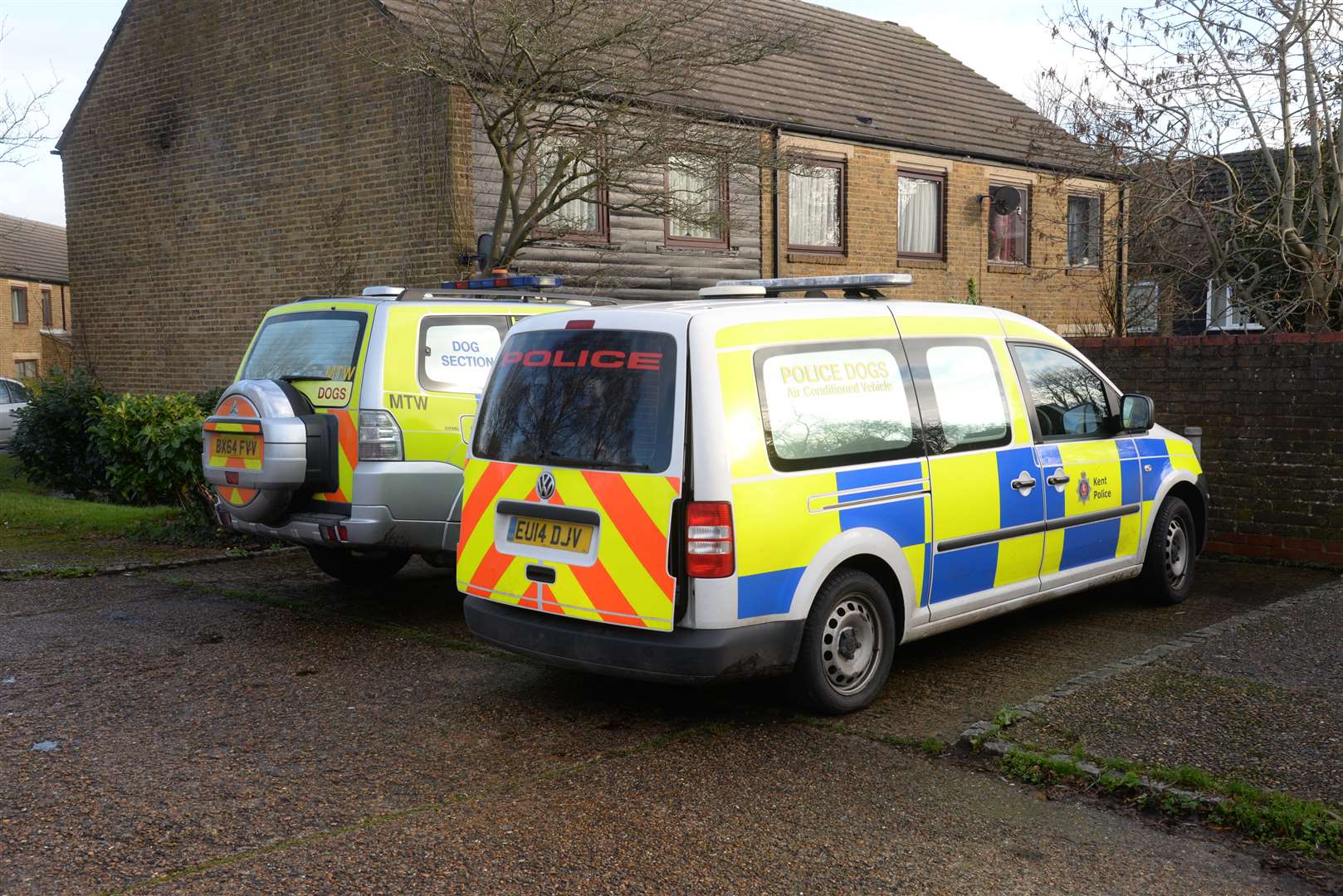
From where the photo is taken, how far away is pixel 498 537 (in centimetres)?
567

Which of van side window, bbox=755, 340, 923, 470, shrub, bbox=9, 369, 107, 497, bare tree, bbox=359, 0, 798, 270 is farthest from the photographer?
shrub, bbox=9, 369, 107, 497

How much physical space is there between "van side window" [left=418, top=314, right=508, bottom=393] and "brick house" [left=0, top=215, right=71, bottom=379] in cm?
3896

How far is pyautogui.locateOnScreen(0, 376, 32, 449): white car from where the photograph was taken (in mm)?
21203

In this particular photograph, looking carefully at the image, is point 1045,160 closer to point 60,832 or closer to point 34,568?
point 34,568

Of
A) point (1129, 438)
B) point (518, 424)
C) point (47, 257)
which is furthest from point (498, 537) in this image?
point (47, 257)

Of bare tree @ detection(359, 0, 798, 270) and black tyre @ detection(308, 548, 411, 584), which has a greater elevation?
bare tree @ detection(359, 0, 798, 270)

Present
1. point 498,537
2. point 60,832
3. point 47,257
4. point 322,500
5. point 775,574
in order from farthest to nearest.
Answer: point 47,257 → point 322,500 → point 498,537 → point 775,574 → point 60,832

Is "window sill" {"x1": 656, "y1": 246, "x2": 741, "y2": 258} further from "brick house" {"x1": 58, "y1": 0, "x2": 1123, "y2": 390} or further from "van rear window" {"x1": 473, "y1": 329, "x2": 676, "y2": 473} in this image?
"van rear window" {"x1": 473, "y1": 329, "x2": 676, "y2": 473}

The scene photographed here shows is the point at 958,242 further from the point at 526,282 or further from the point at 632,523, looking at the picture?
the point at 632,523

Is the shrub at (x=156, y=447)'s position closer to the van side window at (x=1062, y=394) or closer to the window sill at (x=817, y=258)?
the van side window at (x=1062, y=394)

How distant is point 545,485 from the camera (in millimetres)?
5449

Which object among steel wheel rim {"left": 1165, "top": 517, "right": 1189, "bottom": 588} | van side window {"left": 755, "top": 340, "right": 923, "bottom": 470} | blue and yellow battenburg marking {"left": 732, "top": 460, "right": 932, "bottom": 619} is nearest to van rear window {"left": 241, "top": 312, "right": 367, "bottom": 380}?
van side window {"left": 755, "top": 340, "right": 923, "bottom": 470}

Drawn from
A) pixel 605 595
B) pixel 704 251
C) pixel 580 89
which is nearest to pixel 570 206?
pixel 704 251

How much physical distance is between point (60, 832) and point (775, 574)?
2.82 meters
